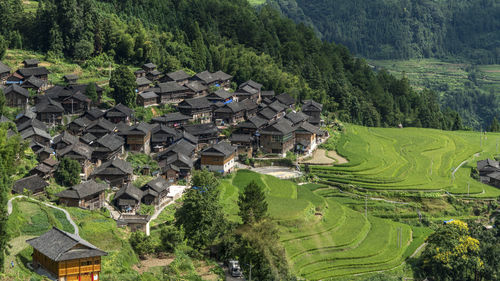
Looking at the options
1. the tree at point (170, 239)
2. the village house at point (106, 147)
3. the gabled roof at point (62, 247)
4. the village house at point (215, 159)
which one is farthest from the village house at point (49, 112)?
the gabled roof at point (62, 247)

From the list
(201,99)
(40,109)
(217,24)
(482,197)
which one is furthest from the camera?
(217,24)

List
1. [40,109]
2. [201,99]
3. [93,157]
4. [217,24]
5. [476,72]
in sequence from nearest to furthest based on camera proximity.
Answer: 1. [93,157]
2. [40,109]
3. [201,99]
4. [217,24]
5. [476,72]

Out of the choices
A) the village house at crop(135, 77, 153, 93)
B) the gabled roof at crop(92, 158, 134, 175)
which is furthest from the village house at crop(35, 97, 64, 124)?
the village house at crop(135, 77, 153, 93)

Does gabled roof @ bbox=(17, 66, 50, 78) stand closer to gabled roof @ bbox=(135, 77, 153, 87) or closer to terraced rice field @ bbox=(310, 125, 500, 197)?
gabled roof @ bbox=(135, 77, 153, 87)

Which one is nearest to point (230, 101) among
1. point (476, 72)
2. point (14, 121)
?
point (14, 121)

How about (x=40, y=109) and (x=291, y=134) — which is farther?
(x=291, y=134)

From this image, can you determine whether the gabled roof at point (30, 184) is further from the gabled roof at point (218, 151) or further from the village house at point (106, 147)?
the gabled roof at point (218, 151)

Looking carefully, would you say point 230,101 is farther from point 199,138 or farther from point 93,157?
point 93,157
